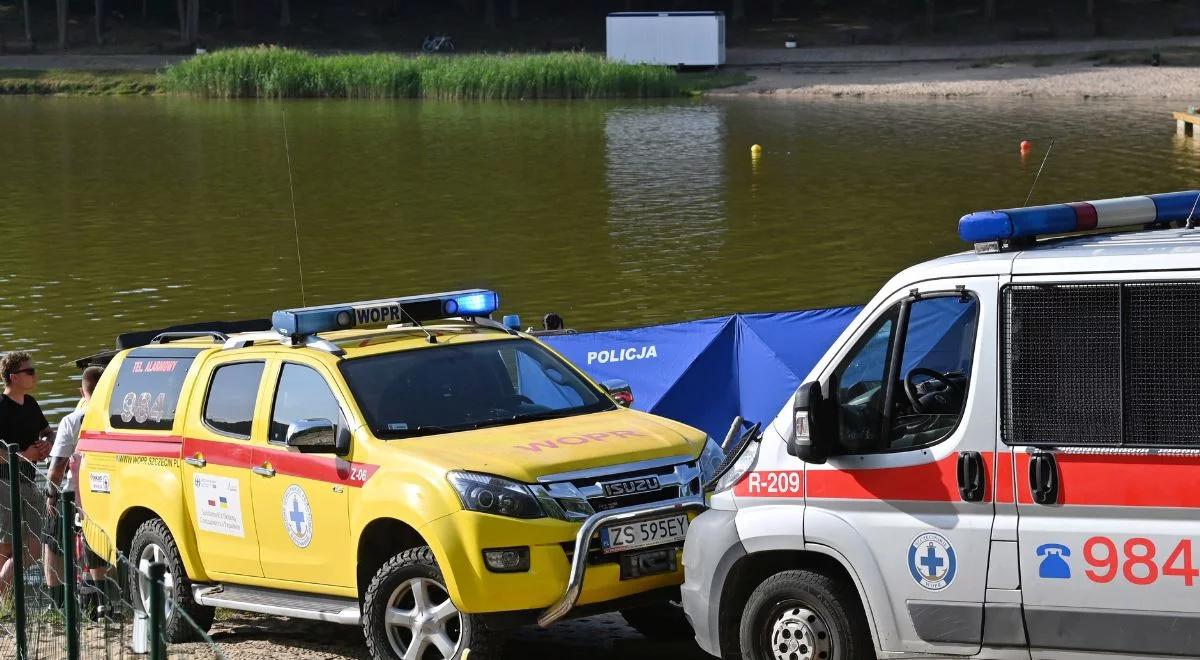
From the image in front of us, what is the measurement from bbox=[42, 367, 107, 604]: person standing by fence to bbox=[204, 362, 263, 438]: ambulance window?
0.97 m

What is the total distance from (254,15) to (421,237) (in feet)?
216

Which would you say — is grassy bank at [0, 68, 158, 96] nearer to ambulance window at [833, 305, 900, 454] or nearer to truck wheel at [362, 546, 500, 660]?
truck wheel at [362, 546, 500, 660]

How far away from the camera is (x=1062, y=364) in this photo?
22.0 feet

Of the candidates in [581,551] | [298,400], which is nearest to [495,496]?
[581,551]

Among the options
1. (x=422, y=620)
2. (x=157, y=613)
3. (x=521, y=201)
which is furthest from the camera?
(x=521, y=201)

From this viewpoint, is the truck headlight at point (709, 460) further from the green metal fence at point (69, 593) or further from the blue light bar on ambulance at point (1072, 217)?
the green metal fence at point (69, 593)

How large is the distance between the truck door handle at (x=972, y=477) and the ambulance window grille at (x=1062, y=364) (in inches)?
6.3

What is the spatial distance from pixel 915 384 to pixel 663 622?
9.69 feet

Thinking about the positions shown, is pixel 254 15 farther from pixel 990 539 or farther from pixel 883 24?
pixel 990 539

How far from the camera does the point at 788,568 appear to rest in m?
7.63

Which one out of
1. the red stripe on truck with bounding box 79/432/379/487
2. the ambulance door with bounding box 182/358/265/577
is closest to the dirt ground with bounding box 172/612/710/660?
the ambulance door with bounding box 182/358/265/577

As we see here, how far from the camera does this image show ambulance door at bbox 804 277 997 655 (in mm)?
6883

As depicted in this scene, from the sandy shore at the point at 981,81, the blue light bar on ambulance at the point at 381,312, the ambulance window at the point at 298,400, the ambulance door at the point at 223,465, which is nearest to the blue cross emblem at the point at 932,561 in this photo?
the ambulance window at the point at 298,400

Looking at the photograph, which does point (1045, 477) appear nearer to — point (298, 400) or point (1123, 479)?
point (1123, 479)
